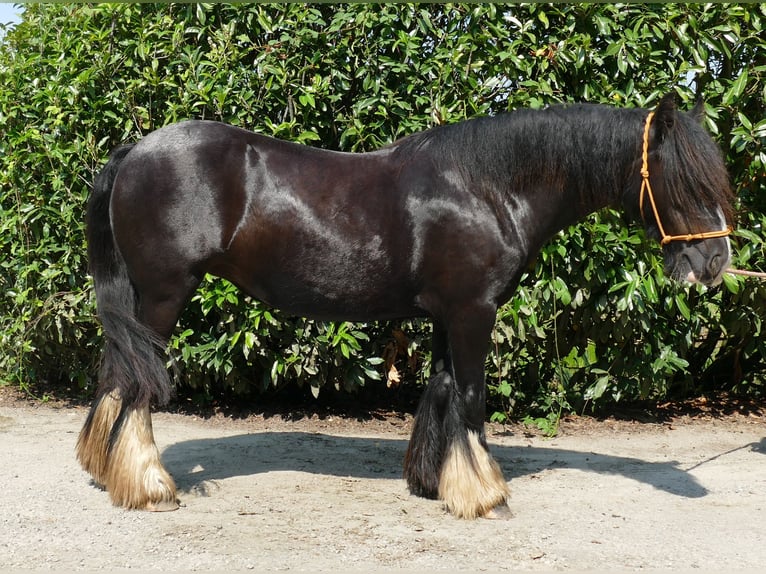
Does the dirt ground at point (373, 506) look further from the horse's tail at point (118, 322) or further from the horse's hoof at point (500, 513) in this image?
the horse's tail at point (118, 322)

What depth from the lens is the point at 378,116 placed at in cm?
580

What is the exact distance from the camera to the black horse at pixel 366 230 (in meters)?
4.00

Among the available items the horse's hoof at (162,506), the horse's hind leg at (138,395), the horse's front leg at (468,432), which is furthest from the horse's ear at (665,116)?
the horse's hoof at (162,506)

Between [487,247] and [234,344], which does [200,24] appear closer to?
[234,344]

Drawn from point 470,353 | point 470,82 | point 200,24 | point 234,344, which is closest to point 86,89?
point 200,24

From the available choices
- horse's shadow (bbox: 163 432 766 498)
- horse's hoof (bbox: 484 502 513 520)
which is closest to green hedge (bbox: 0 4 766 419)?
horse's shadow (bbox: 163 432 766 498)

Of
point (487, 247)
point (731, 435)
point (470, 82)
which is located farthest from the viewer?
point (731, 435)

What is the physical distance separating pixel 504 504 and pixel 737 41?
3915 millimetres

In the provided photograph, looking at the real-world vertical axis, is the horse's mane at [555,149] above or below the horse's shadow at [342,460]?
above

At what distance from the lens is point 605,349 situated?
627cm

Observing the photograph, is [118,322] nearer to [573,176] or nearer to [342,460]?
[342,460]

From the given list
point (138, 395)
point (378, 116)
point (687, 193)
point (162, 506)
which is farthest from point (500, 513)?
point (378, 116)

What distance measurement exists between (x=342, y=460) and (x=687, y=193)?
110 inches

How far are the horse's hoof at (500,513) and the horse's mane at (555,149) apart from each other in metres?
1.70
